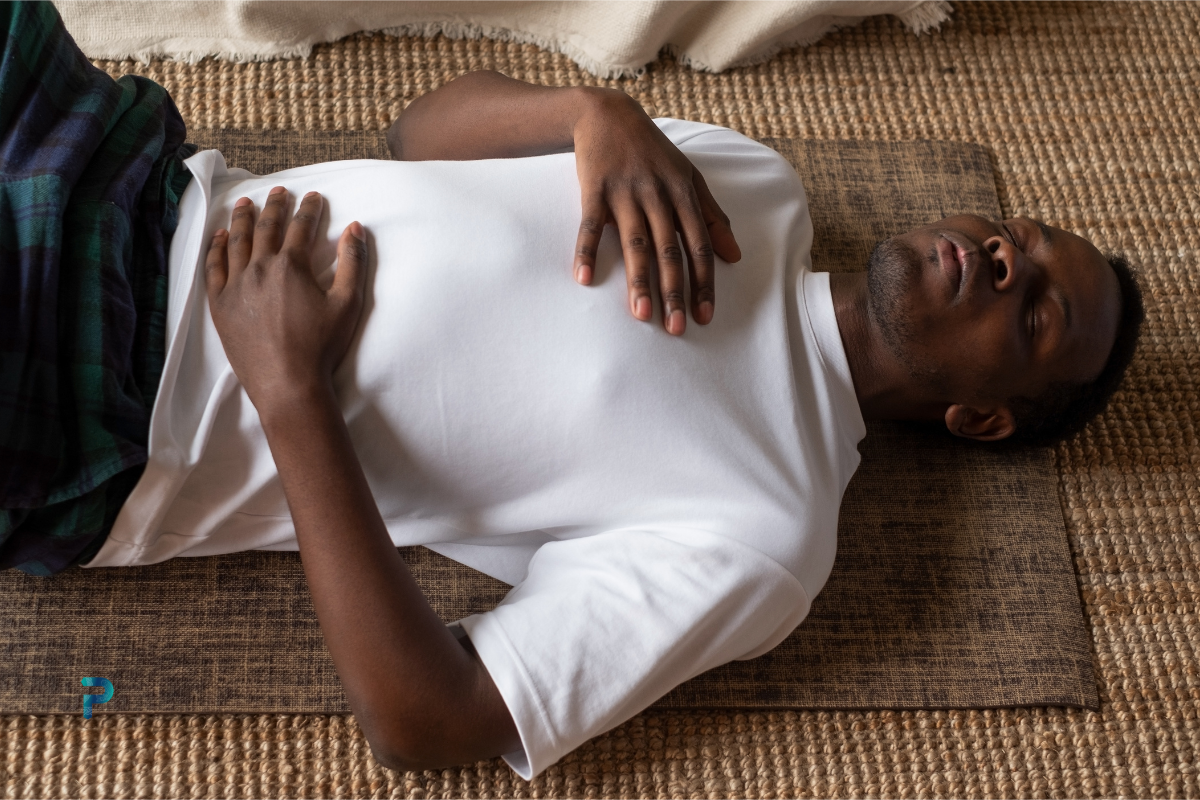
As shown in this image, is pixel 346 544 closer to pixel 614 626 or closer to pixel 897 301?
pixel 614 626

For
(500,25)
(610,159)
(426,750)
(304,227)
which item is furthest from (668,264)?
(500,25)

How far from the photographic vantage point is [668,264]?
2.97 feet

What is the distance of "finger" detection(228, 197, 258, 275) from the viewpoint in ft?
2.95

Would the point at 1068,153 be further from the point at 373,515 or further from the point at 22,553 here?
the point at 22,553

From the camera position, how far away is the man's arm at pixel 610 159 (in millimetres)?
900

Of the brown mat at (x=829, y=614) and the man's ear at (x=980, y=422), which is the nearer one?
the brown mat at (x=829, y=614)

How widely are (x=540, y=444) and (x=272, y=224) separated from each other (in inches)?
13.9

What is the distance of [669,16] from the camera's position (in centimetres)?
133

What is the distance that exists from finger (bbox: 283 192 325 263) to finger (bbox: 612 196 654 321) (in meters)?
0.30

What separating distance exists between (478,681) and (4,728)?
523 millimetres

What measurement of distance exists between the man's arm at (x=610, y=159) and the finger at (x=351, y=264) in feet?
0.68

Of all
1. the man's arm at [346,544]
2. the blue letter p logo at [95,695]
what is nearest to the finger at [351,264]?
the man's arm at [346,544]

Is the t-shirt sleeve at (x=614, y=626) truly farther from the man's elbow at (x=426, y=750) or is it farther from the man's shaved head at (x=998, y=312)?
the man's shaved head at (x=998, y=312)

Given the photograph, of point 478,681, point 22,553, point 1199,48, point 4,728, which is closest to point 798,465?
point 478,681
